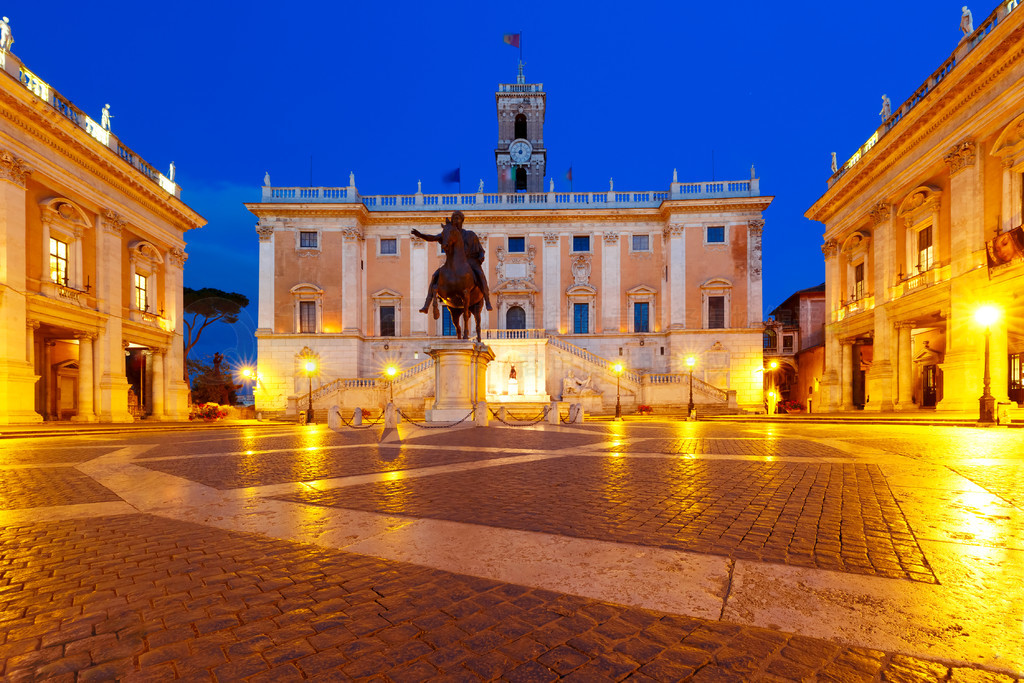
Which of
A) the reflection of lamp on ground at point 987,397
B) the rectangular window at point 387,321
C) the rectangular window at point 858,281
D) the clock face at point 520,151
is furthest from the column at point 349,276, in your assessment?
the reflection of lamp on ground at point 987,397

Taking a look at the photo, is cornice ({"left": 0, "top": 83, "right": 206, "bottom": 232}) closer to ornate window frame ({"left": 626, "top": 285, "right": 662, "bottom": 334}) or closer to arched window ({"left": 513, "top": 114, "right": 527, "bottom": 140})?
ornate window frame ({"left": 626, "top": 285, "right": 662, "bottom": 334})

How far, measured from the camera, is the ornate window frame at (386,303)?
38625 millimetres

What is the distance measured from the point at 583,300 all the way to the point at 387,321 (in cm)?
1532

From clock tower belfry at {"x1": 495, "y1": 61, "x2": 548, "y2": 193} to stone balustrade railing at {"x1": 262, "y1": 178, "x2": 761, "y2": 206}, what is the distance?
13.9 metres

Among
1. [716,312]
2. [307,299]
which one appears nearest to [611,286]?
[716,312]

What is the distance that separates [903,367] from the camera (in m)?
22.9

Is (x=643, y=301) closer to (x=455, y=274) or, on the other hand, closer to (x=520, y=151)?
(x=520, y=151)

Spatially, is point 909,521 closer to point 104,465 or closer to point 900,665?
point 900,665

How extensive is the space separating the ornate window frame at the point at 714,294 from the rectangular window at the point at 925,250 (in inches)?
576

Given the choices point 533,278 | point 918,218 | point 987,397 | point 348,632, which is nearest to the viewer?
point 348,632

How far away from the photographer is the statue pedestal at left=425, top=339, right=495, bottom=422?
1593cm

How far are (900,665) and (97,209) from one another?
29898mm

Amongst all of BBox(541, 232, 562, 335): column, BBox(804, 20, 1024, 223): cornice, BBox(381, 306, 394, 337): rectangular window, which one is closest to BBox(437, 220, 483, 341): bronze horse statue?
BBox(804, 20, 1024, 223): cornice

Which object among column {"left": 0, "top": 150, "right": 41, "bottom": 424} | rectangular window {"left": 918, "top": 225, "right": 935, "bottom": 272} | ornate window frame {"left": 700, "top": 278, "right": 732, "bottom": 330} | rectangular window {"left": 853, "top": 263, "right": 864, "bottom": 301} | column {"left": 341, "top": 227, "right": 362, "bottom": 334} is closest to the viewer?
column {"left": 0, "top": 150, "right": 41, "bottom": 424}
